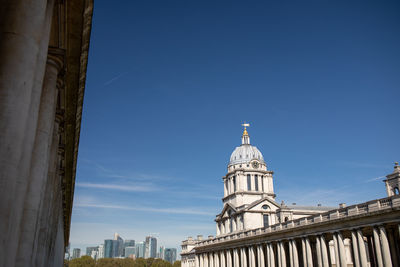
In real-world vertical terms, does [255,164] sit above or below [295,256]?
above

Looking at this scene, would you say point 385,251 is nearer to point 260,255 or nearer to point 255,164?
point 260,255

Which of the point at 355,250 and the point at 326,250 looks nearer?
the point at 355,250

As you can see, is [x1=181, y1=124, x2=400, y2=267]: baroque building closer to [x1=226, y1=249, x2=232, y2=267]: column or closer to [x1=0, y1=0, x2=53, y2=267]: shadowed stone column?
[x1=226, y1=249, x2=232, y2=267]: column

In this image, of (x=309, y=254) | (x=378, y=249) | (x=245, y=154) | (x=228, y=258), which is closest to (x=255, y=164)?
(x=245, y=154)

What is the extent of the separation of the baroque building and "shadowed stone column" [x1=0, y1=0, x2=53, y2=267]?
123ft

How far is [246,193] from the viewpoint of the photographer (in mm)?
92938

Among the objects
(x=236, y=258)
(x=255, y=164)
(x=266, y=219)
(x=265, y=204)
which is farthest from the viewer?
(x=255, y=164)

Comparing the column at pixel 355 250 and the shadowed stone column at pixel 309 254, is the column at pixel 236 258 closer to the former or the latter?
the shadowed stone column at pixel 309 254

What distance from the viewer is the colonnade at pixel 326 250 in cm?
3928

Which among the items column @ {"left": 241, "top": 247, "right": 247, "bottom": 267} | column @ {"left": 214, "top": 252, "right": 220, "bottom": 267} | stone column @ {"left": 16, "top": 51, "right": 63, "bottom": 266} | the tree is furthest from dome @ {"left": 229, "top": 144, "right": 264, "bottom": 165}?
the tree

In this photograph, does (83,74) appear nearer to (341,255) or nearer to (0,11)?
(0,11)

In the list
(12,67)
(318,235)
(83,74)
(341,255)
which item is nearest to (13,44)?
(12,67)

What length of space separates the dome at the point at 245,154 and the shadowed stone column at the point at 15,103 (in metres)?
91.2

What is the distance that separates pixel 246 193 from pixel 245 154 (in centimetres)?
1195
